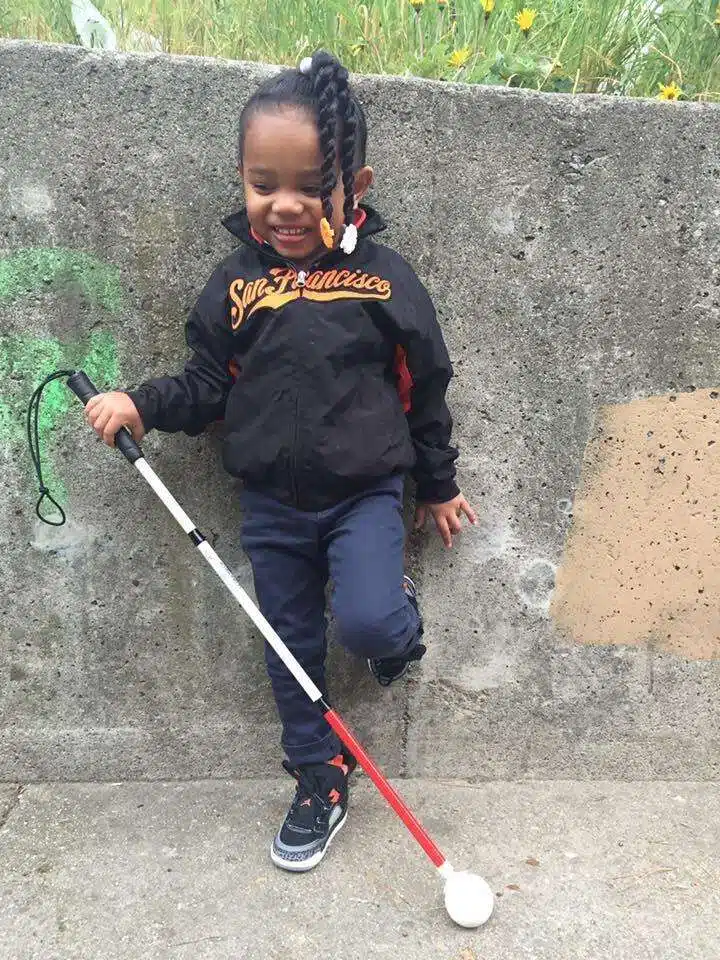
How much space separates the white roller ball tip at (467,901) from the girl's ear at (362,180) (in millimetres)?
1702

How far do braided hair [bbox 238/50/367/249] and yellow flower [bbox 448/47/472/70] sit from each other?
22.5 inches

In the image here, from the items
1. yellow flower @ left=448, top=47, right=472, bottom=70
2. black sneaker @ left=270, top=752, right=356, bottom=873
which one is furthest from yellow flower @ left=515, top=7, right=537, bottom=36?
black sneaker @ left=270, top=752, right=356, bottom=873

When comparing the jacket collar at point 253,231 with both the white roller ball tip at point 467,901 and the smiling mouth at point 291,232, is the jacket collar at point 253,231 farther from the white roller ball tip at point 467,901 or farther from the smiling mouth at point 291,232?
the white roller ball tip at point 467,901

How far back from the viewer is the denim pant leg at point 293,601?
2.17 meters

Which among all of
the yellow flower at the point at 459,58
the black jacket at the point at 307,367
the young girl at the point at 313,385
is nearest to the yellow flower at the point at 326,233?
the young girl at the point at 313,385

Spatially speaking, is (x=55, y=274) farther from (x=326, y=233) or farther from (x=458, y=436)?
(x=458, y=436)

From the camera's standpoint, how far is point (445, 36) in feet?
7.95

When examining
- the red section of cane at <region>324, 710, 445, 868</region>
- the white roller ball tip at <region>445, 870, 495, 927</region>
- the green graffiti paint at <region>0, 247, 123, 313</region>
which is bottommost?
the white roller ball tip at <region>445, 870, 495, 927</region>

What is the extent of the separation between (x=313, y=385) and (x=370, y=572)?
0.50 meters

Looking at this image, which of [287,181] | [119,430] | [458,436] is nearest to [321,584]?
[458,436]

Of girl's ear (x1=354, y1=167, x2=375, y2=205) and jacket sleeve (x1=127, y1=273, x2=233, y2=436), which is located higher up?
girl's ear (x1=354, y1=167, x2=375, y2=205)

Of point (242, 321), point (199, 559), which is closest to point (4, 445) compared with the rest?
point (199, 559)

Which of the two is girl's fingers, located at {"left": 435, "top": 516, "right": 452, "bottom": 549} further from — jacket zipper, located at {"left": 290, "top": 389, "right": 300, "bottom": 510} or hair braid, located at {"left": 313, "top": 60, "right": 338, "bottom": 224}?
hair braid, located at {"left": 313, "top": 60, "right": 338, "bottom": 224}

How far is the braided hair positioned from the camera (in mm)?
1823
